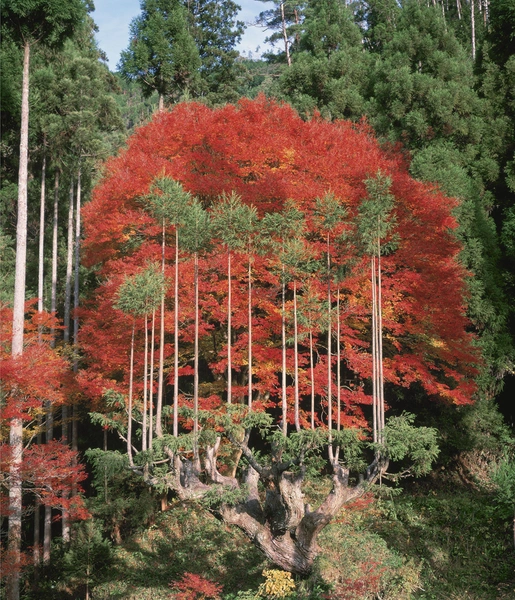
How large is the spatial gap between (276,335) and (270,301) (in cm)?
107

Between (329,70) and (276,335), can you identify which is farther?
(329,70)

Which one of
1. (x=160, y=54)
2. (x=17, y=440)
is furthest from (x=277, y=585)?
(x=160, y=54)

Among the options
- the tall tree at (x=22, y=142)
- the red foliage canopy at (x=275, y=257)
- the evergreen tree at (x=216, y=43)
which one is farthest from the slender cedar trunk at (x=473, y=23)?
the tall tree at (x=22, y=142)

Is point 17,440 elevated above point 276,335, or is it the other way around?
point 276,335

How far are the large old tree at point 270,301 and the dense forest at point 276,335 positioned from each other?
0.24 feet

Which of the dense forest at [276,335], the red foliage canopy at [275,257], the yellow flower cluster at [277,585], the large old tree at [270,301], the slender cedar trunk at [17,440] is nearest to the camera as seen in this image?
the yellow flower cluster at [277,585]

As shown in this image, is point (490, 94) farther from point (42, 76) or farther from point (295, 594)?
point (295, 594)

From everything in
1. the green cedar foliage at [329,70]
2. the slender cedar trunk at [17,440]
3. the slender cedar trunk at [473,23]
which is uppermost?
the slender cedar trunk at [473,23]

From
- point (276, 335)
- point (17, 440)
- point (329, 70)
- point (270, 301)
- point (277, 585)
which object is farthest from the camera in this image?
point (329, 70)

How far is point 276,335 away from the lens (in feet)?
45.8

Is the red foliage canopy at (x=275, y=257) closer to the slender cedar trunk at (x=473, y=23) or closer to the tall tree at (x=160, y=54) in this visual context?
the tall tree at (x=160, y=54)

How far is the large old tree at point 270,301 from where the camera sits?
372 inches

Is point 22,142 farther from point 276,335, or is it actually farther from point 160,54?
point 160,54

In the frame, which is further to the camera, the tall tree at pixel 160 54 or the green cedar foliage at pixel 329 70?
the tall tree at pixel 160 54
